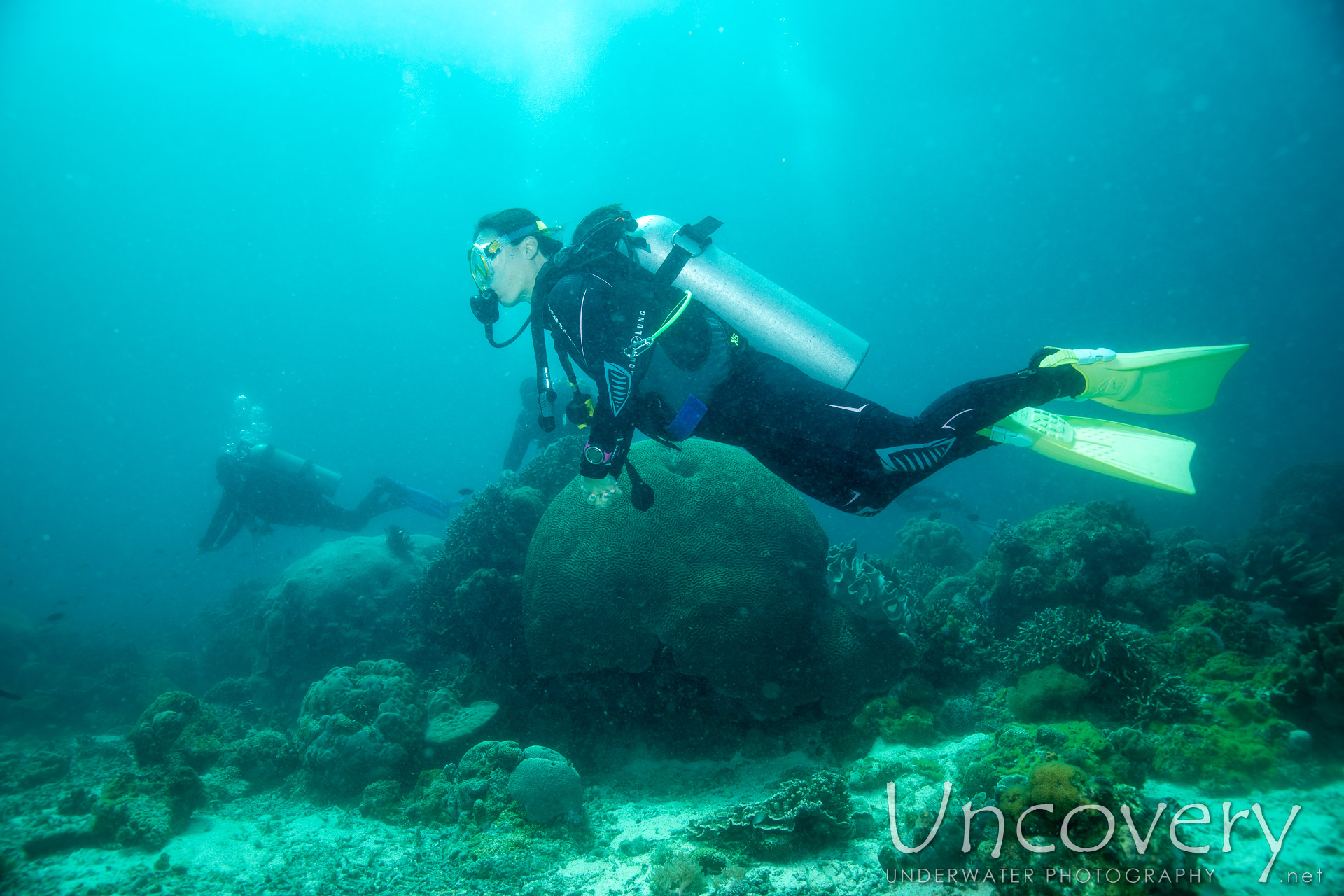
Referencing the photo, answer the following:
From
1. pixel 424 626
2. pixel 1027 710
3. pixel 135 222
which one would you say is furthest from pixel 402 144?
pixel 1027 710

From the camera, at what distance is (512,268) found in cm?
465

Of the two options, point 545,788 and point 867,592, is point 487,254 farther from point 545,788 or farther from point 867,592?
point 867,592

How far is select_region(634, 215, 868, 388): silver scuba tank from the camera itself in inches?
175

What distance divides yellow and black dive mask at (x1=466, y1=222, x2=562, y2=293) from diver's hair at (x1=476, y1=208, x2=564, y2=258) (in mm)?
32

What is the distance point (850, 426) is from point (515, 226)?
134 inches

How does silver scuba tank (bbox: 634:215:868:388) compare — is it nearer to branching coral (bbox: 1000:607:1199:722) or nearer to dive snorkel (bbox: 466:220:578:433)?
dive snorkel (bbox: 466:220:578:433)

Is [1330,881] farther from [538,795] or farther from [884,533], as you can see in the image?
[884,533]

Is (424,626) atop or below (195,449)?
below

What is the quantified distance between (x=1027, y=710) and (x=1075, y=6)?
244 ft

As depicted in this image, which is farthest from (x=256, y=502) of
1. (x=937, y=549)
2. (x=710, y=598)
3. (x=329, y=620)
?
(x=937, y=549)

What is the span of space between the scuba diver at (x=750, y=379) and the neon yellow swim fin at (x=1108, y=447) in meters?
0.02

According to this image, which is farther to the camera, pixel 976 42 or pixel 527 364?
pixel 527 364

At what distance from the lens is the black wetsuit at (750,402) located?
3.74m

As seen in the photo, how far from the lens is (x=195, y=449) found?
434 feet
